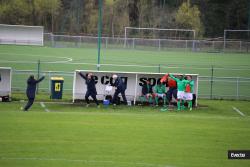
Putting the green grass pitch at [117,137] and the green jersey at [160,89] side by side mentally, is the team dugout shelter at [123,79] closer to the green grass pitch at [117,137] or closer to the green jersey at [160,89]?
the green jersey at [160,89]

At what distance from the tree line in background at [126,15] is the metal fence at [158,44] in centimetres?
878

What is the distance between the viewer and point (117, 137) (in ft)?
64.1

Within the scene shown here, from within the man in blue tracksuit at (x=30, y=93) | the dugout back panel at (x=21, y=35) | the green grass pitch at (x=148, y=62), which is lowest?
the man in blue tracksuit at (x=30, y=93)

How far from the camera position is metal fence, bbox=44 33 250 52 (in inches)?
2719

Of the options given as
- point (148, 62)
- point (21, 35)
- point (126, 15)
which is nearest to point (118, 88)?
point (148, 62)

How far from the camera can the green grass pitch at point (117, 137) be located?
1602cm

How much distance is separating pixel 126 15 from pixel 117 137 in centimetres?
6592

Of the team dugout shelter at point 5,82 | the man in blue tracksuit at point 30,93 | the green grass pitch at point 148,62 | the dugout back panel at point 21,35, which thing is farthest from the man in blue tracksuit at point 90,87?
the dugout back panel at point 21,35

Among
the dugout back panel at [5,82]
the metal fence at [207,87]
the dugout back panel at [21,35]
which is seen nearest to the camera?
the dugout back panel at [5,82]

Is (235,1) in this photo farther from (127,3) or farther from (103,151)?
(103,151)

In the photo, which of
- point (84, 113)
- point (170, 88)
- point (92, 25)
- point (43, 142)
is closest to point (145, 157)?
point (43, 142)

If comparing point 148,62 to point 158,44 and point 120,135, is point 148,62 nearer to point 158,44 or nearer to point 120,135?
point 158,44

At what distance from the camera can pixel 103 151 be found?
56.2ft

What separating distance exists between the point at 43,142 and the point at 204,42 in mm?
53128
